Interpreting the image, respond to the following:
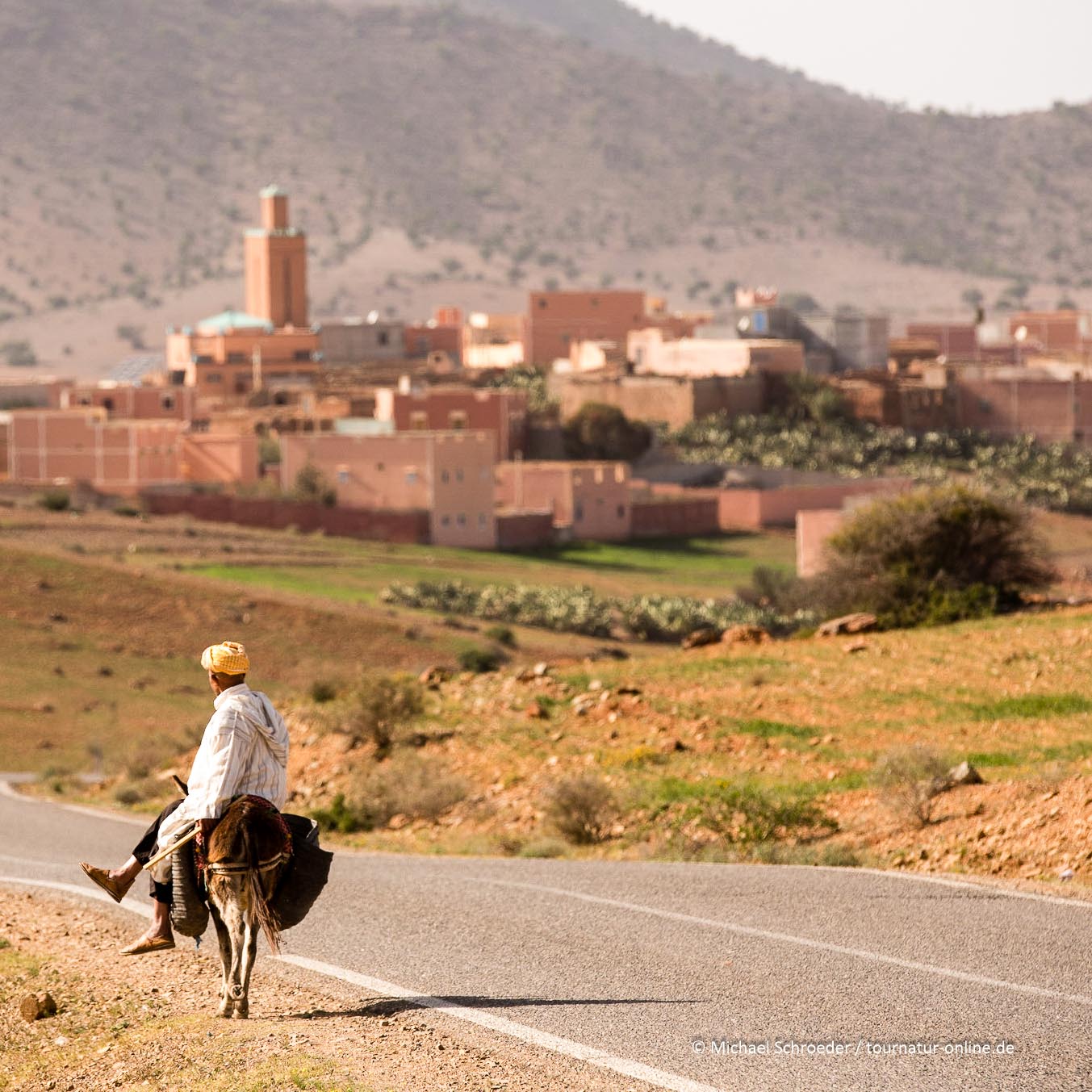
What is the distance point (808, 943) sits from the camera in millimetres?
8625

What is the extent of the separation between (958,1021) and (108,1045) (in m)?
2.90

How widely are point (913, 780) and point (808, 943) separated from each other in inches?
187

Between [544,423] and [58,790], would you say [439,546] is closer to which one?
[544,423]

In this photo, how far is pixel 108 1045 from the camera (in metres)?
7.34

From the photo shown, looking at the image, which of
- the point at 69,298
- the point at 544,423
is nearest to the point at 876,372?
the point at 544,423

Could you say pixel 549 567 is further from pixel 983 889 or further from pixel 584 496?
pixel 983 889

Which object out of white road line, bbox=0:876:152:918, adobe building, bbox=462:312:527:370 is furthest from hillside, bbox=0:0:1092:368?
white road line, bbox=0:876:152:918

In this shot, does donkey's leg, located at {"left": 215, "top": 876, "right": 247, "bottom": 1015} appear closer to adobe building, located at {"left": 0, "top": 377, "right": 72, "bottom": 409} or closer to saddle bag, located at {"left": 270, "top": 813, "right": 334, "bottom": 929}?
saddle bag, located at {"left": 270, "top": 813, "right": 334, "bottom": 929}

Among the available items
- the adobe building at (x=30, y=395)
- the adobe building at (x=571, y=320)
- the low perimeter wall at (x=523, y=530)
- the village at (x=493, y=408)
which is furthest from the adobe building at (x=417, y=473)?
the adobe building at (x=571, y=320)

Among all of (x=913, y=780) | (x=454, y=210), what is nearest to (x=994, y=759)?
(x=913, y=780)

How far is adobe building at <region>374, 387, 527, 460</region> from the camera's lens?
218 feet

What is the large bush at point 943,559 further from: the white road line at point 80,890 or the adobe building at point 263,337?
the adobe building at point 263,337

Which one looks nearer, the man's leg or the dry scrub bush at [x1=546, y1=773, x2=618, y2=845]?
the man's leg

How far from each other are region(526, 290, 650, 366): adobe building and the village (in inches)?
3.7
